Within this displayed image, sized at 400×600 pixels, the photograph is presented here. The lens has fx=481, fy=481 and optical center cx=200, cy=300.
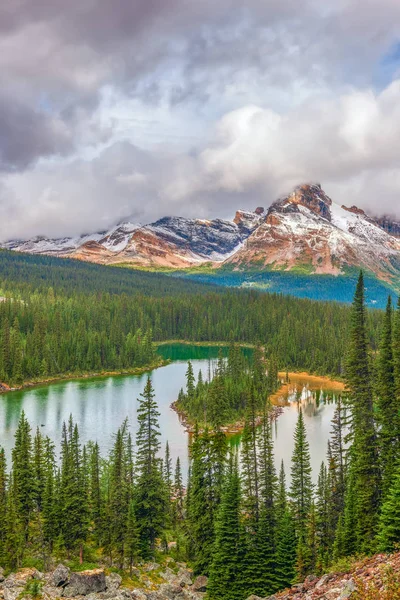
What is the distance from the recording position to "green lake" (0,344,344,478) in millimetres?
84938

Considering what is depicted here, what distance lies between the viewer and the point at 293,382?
14350cm

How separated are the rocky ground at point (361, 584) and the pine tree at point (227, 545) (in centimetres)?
1158

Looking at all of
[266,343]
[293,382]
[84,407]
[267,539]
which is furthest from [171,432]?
[266,343]

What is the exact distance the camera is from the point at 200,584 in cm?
3956

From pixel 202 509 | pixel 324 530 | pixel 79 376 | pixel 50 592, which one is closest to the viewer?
pixel 50 592

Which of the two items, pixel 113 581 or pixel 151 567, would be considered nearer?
pixel 113 581

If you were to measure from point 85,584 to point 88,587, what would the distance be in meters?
0.30

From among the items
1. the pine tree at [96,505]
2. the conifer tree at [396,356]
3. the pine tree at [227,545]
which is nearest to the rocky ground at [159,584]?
the pine tree at [227,545]

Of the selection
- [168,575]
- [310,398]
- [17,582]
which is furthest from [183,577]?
[310,398]

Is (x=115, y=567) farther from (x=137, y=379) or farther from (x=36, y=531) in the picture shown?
(x=137, y=379)

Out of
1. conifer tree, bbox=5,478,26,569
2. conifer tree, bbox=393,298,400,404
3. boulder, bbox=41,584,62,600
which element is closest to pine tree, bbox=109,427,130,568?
conifer tree, bbox=5,478,26,569

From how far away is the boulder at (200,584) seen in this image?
128 ft

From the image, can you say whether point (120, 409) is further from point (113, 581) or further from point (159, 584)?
point (113, 581)

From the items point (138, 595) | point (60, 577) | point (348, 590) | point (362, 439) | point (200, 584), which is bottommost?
point (200, 584)
